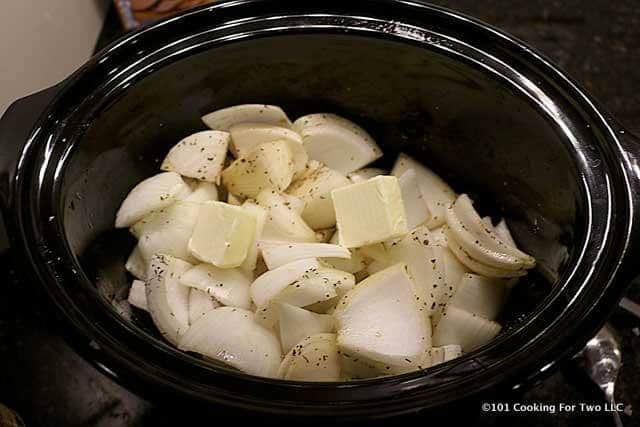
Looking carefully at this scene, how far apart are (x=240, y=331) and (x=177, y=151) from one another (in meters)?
0.26

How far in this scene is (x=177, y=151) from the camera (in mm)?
842

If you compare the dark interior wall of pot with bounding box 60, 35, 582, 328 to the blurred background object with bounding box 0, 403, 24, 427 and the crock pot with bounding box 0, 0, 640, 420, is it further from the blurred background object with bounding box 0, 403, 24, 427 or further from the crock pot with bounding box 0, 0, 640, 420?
the blurred background object with bounding box 0, 403, 24, 427

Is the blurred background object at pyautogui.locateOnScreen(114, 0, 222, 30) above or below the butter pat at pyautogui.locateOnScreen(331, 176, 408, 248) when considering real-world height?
above

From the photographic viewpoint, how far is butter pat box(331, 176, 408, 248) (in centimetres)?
74

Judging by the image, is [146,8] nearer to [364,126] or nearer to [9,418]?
[364,126]

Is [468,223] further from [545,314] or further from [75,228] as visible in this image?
[75,228]

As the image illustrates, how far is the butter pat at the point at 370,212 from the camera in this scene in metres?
0.74

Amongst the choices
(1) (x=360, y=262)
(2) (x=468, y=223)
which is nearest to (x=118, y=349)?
(1) (x=360, y=262)

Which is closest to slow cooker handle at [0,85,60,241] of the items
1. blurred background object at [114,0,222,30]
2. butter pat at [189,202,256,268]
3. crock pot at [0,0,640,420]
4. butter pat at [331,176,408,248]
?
crock pot at [0,0,640,420]

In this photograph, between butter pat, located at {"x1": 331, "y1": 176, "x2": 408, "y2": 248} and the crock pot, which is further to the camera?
butter pat, located at {"x1": 331, "y1": 176, "x2": 408, "y2": 248}

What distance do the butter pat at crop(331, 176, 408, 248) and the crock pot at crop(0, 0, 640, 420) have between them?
0.16 metres

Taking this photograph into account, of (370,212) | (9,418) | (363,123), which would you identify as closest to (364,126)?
(363,123)

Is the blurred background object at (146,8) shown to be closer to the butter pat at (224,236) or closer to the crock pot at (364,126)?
the crock pot at (364,126)

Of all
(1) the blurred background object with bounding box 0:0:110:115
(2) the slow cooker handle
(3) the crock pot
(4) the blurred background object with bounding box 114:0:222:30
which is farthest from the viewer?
(4) the blurred background object with bounding box 114:0:222:30
